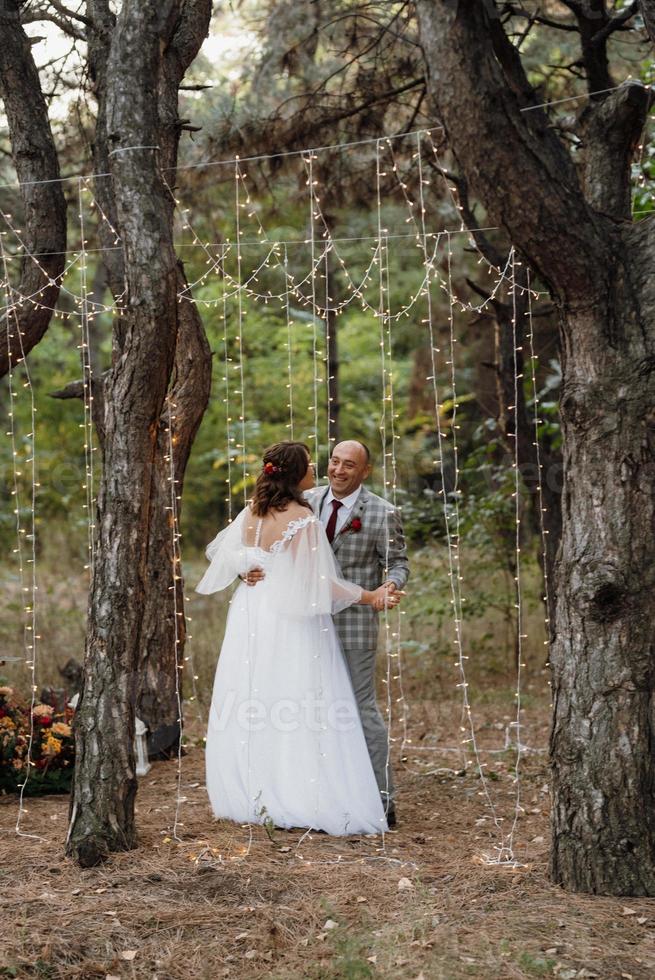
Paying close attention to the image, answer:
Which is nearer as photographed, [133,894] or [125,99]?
[133,894]

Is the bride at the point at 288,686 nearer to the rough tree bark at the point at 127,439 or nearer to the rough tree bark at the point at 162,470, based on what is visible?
the rough tree bark at the point at 127,439

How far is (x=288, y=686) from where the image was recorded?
5426 millimetres

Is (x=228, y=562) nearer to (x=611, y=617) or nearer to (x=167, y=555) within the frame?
(x=167, y=555)

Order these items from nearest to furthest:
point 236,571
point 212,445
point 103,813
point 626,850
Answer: point 626,850 < point 103,813 < point 236,571 < point 212,445

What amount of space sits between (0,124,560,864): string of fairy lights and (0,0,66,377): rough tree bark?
11 centimetres

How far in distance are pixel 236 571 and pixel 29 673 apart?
4027mm

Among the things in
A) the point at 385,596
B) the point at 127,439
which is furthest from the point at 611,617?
the point at 127,439

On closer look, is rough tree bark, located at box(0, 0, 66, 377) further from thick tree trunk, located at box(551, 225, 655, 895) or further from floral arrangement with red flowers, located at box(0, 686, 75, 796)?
thick tree trunk, located at box(551, 225, 655, 895)

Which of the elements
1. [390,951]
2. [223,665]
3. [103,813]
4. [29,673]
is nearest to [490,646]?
[29,673]

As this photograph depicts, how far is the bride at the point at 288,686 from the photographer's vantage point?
536 centimetres

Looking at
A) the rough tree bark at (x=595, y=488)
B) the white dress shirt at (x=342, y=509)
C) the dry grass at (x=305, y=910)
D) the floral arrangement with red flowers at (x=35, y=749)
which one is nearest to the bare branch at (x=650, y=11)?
the rough tree bark at (x=595, y=488)

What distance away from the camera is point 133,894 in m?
4.37

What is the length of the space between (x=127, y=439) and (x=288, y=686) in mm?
1438

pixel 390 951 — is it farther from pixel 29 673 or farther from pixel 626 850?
pixel 29 673
